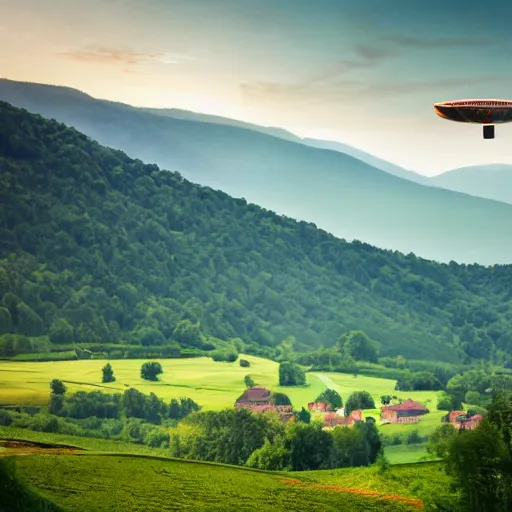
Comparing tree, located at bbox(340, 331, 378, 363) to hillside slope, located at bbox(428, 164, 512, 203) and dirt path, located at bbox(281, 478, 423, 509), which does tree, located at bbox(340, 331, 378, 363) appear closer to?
dirt path, located at bbox(281, 478, 423, 509)

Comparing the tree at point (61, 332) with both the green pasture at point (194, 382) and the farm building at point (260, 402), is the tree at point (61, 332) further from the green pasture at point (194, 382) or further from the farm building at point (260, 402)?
the farm building at point (260, 402)

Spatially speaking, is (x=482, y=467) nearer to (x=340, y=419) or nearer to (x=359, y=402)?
(x=340, y=419)

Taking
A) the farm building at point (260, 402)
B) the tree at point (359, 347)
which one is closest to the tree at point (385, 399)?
the farm building at point (260, 402)

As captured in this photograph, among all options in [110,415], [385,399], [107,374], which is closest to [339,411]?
[385,399]

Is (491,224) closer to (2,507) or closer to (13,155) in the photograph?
(13,155)

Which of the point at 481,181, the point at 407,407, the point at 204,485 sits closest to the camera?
the point at 204,485

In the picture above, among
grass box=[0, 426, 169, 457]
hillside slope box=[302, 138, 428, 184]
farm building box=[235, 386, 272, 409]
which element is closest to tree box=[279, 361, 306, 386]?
farm building box=[235, 386, 272, 409]
